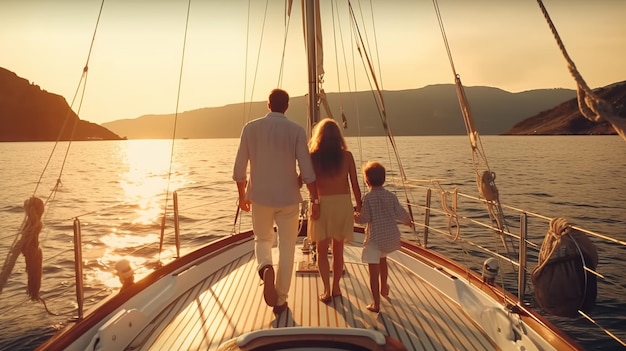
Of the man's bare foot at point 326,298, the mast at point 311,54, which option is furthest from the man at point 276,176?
the mast at point 311,54

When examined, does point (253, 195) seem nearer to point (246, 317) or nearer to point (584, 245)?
point (246, 317)

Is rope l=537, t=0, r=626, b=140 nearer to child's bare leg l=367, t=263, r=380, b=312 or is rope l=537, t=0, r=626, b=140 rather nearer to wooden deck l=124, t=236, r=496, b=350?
wooden deck l=124, t=236, r=496, b=350

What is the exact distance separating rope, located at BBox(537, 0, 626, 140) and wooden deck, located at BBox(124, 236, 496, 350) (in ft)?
5.70

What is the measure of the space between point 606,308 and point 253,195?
8038 millimetres

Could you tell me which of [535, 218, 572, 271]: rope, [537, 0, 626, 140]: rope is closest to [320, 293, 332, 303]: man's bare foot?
[535, 218, 572, 271]: rope

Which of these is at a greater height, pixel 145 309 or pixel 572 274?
pixel 572 274

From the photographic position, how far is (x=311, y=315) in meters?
3.57

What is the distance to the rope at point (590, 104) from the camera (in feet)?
7.35

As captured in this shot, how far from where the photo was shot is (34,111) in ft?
415

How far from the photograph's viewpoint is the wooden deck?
3.21m

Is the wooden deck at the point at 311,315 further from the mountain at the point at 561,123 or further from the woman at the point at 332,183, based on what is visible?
the mountain at the point at 561,123

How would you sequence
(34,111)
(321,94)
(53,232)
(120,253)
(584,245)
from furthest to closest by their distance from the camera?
(34,111) < (53,232) < (120,253) < (321,94) < (584,245)

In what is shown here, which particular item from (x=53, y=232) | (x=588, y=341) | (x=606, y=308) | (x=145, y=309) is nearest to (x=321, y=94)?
(x=145, y=309)

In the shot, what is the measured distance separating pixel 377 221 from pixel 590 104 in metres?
1.81
